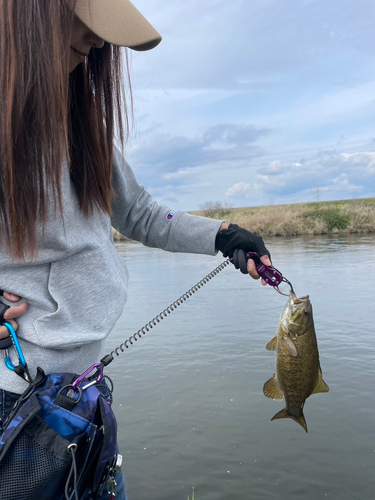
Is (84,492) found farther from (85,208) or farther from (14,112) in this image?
(14,112)

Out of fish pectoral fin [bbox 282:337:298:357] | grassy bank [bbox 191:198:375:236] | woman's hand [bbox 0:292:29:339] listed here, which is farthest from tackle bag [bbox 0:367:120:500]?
grassy bank [bbox 191:198:375:236]

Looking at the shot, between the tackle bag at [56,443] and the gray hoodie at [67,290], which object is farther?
the gray hoodie at [67,290]

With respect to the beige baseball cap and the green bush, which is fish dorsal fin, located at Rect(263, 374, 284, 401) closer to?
the beige baseball cap

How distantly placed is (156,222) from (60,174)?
0.70m

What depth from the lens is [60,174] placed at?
1.46m

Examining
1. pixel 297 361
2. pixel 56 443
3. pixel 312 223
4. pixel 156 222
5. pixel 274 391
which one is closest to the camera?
pixel 56 443

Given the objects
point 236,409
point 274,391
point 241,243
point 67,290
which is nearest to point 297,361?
point 274,391

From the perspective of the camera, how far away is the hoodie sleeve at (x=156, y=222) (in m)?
2.02

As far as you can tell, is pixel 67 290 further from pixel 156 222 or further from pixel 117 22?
pixel 117 22

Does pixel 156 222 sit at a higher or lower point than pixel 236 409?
higher

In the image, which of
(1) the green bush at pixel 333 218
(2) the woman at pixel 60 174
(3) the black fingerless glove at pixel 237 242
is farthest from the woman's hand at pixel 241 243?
(1) the green bush at pixel 333 218

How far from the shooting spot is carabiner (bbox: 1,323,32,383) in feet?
4.68

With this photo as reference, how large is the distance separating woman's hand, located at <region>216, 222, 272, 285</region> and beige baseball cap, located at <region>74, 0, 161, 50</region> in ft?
2.92

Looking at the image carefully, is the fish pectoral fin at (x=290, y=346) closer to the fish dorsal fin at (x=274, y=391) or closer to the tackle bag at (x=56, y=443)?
the fish dorsal fin at (x=274, y=391)
